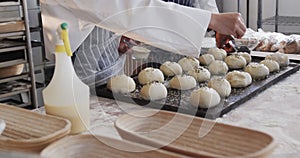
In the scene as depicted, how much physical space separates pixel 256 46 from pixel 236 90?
79cm

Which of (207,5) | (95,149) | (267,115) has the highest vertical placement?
(207,5)

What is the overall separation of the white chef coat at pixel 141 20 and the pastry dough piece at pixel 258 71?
22 cm

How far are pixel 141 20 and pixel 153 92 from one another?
0.30 meters

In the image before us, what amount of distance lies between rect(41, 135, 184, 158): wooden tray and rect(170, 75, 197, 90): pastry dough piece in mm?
629

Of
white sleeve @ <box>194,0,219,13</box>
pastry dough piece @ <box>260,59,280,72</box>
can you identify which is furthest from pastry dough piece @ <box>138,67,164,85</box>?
white sleeve @ <box>194,0,219,13</box>

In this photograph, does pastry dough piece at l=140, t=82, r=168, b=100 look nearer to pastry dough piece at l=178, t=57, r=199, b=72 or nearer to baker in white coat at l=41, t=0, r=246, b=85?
baker in white coat at l=41, t=0, r=246, b=85

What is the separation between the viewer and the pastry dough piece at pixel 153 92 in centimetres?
121

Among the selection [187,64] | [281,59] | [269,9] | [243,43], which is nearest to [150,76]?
[187,64]

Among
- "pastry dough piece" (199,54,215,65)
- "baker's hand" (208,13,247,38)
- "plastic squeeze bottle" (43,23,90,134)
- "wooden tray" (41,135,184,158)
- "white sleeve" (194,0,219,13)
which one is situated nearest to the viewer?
"wooden tray" (41,135,184,158)

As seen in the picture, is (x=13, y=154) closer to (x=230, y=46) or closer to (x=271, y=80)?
(x=271, y=80)

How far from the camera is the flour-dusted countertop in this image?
93 centimetres

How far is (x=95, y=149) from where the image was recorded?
71cm

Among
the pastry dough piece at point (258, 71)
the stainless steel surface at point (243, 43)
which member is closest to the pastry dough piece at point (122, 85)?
the pastry dough piece at point (258, 71)

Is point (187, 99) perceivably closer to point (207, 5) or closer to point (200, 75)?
point (200, 75)
